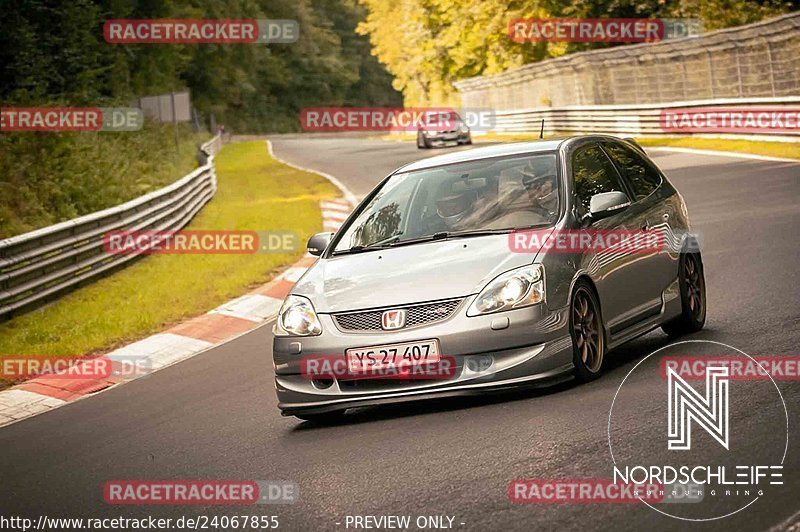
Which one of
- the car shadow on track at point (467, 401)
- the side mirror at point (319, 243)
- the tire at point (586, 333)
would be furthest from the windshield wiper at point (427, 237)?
the car shadow on track at point (467, 401)

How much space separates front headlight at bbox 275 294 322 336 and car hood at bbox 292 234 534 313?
0.05m

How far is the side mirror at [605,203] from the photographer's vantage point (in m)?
8.45

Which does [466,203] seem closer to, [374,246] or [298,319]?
[374,246]

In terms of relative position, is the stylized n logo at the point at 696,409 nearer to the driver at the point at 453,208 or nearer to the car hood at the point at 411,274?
the car hood at the point at 411,274

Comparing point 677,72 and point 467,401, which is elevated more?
point 677,72

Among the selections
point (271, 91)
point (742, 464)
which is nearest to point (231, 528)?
point (742, 464)

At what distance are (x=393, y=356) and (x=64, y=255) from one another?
9.68 meters

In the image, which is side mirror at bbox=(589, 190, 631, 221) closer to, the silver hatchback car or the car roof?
the silver hatchback car

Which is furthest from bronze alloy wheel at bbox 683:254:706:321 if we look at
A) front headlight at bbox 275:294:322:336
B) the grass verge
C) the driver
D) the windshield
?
the grass verge

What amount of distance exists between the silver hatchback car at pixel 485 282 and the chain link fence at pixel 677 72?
71.9ft

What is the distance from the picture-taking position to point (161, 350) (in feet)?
41.8

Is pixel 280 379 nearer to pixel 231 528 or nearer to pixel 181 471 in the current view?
pixel 181 471

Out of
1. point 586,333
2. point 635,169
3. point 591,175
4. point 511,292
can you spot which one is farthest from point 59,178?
point 511,292

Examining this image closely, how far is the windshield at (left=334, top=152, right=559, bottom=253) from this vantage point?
27.9 ft
